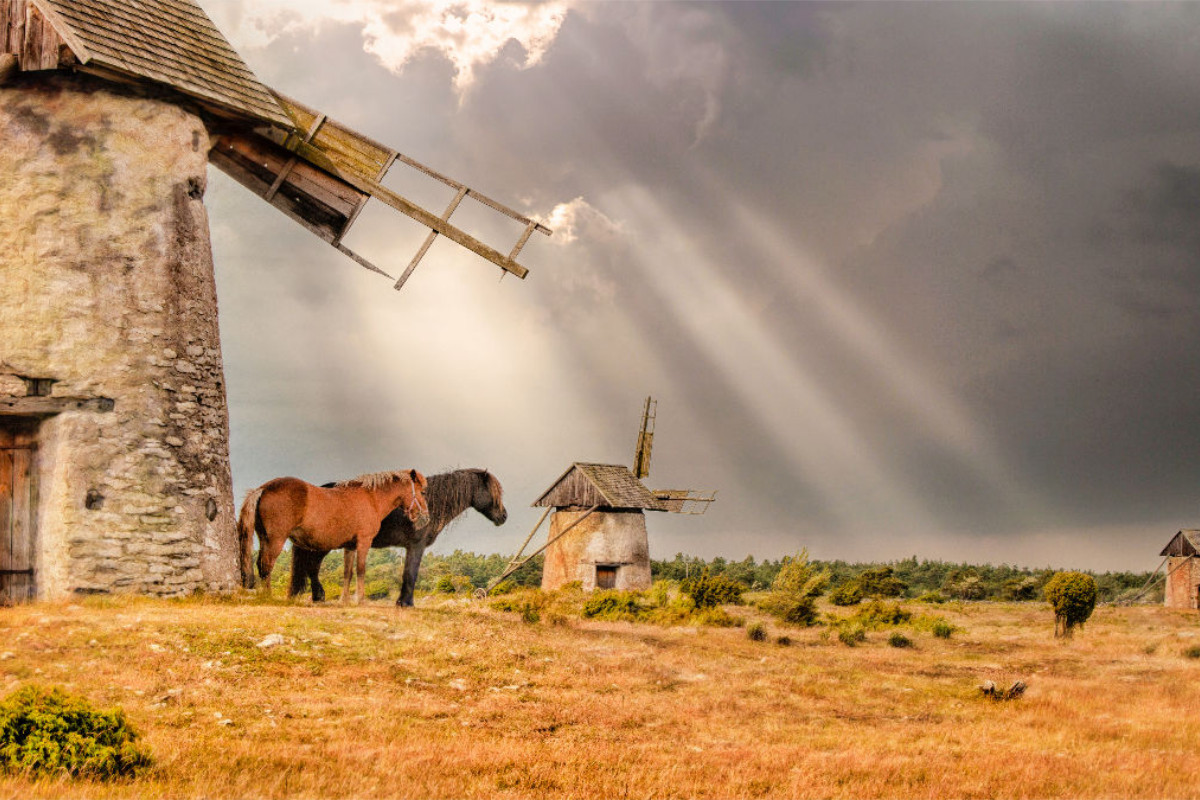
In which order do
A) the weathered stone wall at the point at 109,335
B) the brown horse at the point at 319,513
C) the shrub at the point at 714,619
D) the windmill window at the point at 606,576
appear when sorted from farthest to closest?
the windmill window at the point at 606,576, the shrub at the point at 714,619, the brown horse at the point at 319,513, the weathered stone wall at the point at 109,335

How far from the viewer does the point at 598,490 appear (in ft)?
112

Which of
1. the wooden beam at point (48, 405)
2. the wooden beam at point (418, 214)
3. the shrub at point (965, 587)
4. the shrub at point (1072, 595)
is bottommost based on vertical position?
the shrub at point (965, 587)

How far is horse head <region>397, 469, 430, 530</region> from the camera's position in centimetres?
1572

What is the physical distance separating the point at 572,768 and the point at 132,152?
11.4 metres

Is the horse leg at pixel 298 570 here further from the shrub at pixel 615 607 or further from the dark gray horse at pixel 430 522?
the shrub at pixel 615 607

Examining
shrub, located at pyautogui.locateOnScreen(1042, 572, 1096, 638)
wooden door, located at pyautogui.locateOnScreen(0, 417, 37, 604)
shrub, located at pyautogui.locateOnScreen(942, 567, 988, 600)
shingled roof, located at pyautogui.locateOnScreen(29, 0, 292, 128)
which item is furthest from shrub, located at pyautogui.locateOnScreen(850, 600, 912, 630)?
shrub, located at pyautogui.locateOnScreen(942, 567, 988, 600)

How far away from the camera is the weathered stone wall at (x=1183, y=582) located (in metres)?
43.2

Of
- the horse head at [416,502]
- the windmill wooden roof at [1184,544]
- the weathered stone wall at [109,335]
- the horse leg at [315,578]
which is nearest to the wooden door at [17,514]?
the weathered stone wall at [109,335]

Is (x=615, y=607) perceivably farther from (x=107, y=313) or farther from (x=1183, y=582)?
(x=1183, y=582)

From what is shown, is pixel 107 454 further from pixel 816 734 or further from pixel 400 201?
pixel 816 734

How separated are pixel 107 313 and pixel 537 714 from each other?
868 cm

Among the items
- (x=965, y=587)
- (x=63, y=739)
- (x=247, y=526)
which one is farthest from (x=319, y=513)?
(x=965, y=587)

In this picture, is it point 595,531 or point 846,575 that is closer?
point 595,531

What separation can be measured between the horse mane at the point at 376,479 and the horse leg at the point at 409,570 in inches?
48.5
